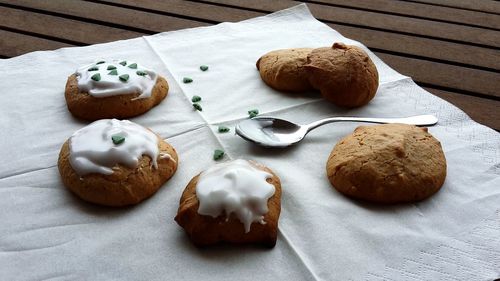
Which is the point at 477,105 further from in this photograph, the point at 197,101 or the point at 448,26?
the point at 197,101

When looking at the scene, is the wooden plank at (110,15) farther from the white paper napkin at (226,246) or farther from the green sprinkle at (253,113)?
the green sprinkle at (253,113)

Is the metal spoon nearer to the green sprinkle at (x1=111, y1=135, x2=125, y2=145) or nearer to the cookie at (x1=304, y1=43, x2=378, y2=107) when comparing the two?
the cookie at (x1=304, y1=43, x2=378, y2=107)

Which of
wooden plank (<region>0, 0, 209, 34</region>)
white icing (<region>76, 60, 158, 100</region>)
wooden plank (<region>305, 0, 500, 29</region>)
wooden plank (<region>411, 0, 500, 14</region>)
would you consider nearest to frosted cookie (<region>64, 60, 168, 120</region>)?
white icing (<region>76, 60, 158, 100</region>)

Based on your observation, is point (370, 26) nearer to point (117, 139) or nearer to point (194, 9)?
point (194, 9)

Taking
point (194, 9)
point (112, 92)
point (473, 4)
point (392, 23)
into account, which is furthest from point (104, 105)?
point (473, 4)

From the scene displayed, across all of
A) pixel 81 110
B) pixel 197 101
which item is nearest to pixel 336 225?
pixel 197 101

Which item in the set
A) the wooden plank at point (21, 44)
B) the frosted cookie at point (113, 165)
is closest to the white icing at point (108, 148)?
the frosted cookie at point (113, 165)
